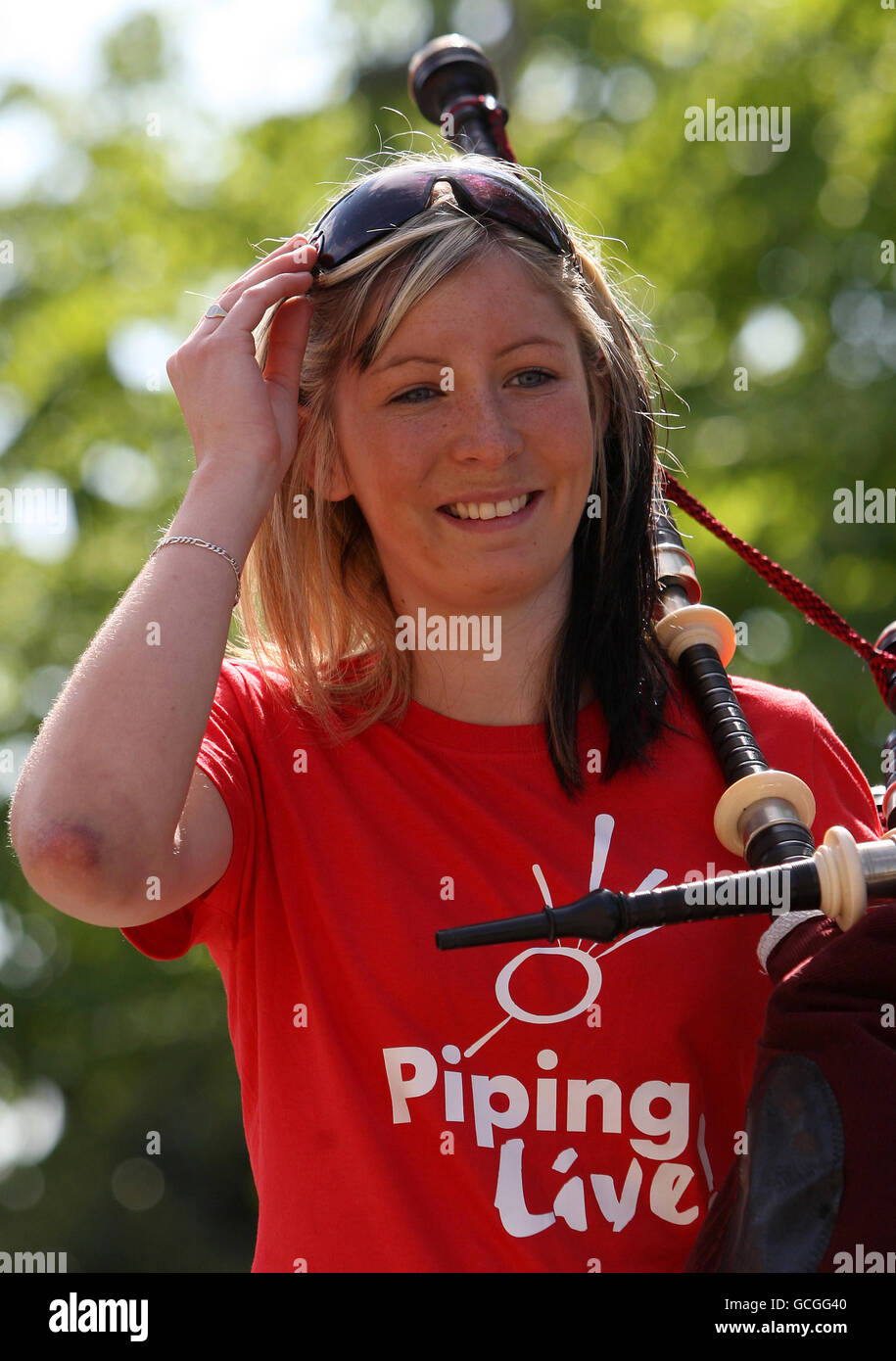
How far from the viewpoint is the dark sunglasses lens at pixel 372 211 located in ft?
8.43

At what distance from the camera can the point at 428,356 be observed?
247 centimetres

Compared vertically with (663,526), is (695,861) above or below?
below

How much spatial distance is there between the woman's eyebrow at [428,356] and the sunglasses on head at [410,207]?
215 millimetres

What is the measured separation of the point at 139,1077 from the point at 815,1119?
1002cm

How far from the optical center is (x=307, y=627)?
272 centimetres

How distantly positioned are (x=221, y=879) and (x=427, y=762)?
1.24 feet

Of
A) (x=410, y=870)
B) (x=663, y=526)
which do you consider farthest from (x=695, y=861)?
(x=663, y=526)

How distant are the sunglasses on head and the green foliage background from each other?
17.5ft

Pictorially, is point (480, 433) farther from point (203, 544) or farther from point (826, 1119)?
point (826, 1119)

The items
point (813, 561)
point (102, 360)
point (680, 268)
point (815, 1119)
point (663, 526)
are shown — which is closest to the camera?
point (815, 1119)

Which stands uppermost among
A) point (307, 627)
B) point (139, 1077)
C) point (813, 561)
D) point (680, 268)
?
point (680, 268)

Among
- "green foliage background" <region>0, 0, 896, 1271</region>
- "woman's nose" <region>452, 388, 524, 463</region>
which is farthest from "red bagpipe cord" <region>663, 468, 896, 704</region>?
"green foliage background" <region>0, 0, 896, 1271</region>

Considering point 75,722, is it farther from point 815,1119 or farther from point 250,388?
point 815,1119

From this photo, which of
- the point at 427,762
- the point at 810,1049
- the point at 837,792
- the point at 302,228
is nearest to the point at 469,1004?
the point at 427,762
